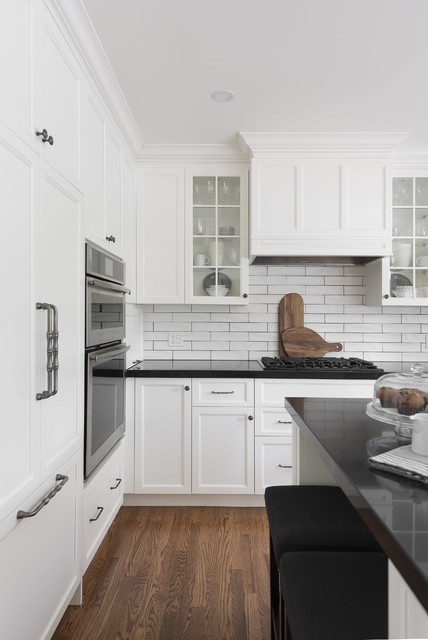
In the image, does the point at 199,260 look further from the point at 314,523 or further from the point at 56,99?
the point at 314,523

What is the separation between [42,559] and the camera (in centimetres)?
142

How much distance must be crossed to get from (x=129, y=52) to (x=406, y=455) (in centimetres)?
201

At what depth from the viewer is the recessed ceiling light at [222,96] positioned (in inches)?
89.4

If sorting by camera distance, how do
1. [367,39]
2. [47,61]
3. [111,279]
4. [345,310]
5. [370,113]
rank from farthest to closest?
[345,310], [370,113], [111,279], [367,39], [47,61]

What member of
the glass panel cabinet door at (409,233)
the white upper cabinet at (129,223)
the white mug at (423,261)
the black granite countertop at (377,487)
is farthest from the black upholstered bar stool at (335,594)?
the white mug at (423,261)

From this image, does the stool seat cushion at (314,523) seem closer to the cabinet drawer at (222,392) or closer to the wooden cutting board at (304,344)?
the cabinet drawer at (222,392)

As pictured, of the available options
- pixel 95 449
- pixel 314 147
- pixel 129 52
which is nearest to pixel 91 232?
pixel 129 52

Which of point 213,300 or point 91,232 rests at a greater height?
point 91,232

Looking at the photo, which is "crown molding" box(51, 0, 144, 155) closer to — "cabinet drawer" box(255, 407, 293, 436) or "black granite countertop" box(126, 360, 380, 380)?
"black granite countertop" box(126, 360, 380, 380)

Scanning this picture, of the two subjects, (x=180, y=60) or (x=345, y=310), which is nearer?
(x=180, y=60)

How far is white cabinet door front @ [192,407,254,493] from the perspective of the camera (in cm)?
274

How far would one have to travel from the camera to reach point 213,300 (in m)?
3.02

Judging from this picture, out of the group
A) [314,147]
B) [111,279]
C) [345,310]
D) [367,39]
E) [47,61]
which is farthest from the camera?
[345,310]

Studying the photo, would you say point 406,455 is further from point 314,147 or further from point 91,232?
point 314,147
